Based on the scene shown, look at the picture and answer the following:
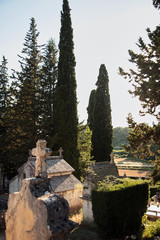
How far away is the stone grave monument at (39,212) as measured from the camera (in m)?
3.04

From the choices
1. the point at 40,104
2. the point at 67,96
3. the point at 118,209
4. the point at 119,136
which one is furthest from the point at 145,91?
the point at 119,136

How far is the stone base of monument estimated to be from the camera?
303cm

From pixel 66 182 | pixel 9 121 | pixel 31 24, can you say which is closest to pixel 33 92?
pixel 9 121

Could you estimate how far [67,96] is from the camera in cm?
2231

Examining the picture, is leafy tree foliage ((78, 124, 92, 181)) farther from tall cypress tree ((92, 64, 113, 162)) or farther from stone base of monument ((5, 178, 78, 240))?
stone base of monument ((5, 178, 78, 240))

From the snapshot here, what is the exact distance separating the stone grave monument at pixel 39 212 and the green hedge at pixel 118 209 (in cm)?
711

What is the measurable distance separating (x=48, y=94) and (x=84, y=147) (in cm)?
838

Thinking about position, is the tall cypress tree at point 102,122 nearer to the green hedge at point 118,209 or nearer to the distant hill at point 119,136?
the green hedge at point 118,209

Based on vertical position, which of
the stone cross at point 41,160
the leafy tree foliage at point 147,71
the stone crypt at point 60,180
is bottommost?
the stone crypt at point 60,180

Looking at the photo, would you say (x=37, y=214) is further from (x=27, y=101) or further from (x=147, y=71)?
(x=27, y=101)

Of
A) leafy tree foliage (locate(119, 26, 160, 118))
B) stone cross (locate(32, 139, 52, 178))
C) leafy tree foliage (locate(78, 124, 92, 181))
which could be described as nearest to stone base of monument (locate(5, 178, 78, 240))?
stone cross (locate(32, 139, 52, 178))

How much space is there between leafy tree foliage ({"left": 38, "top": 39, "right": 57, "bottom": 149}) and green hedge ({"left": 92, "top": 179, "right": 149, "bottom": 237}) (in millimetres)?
13019

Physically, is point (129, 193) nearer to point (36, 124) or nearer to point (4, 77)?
point (36, 124)

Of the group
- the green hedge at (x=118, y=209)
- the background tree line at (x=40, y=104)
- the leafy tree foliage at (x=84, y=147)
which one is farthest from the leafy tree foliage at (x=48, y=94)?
the green hedge at (x=118, y=209)
